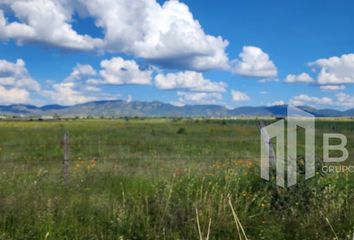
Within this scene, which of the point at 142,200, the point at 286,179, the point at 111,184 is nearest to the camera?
the point at 142,200

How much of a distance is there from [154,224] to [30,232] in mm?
1715

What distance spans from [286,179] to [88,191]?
11.8 feet

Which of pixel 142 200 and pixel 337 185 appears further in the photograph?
pixel 337 185

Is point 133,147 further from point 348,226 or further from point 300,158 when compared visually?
point 348,226

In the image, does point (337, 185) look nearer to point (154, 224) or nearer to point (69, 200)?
point (154, 224)

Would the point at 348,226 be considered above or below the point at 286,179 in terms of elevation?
below

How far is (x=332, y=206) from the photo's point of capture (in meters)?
7.12

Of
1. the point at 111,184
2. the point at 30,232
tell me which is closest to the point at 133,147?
the point at 111,184

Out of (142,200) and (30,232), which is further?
(142,200)

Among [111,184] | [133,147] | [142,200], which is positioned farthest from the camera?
[133,147]

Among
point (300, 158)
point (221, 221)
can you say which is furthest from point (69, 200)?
point (300, 158)

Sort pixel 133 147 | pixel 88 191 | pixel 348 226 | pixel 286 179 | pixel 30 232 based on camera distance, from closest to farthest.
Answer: pixel 30 232 → pixel 348 226 → pixel 286 179 → pixel 88 191 → pixel 133 147

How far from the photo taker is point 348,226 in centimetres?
684

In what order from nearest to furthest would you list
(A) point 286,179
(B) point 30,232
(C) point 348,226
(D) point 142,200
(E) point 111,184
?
1. (B) point 30,232
2. (C) point 348,226
3. (D) point 142,200
4. (A) point 286,179
5. (E) point 111,184
